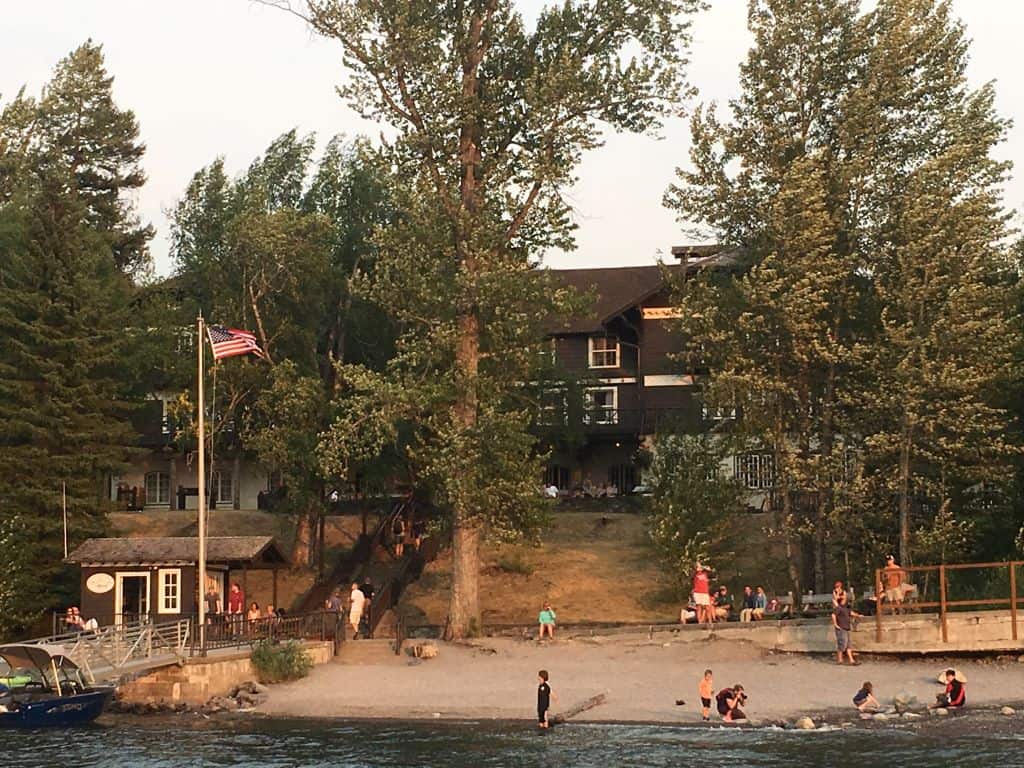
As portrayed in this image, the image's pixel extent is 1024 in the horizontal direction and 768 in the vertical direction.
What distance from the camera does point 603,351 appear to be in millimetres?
74312

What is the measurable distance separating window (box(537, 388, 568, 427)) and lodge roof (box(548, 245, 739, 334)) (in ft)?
9.70

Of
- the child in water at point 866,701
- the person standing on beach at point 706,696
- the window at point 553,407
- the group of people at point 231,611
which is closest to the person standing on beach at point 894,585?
the child in water at point 866,701

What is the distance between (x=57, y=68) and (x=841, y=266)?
47450 mm

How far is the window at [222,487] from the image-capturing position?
252 feet

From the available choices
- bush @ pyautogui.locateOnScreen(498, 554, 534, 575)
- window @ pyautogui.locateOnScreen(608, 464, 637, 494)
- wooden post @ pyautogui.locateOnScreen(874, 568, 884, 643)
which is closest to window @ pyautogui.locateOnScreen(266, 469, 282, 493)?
window @ pyautogui.locateOnScreen(608, 464, 637, 494)

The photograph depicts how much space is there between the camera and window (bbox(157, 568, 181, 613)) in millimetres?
47969

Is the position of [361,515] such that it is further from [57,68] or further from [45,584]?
[57,68]

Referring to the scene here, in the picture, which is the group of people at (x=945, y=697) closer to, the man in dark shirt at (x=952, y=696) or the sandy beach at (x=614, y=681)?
the man in dark shirt at (x=952, y=696)

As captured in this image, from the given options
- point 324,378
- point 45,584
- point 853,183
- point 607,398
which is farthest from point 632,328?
point 45,584

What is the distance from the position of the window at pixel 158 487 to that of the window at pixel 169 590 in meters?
30.0

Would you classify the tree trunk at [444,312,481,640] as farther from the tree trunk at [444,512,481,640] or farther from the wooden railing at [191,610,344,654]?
the wooden railing at [191,610,344,654]

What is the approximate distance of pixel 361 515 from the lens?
64062 millimetres

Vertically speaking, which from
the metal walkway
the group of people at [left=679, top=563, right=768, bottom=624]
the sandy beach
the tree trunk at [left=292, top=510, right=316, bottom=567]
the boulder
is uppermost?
the tree trunk at [left=292, top=510, right=316, bottom=567]

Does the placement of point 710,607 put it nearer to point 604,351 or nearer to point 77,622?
point 77,622
